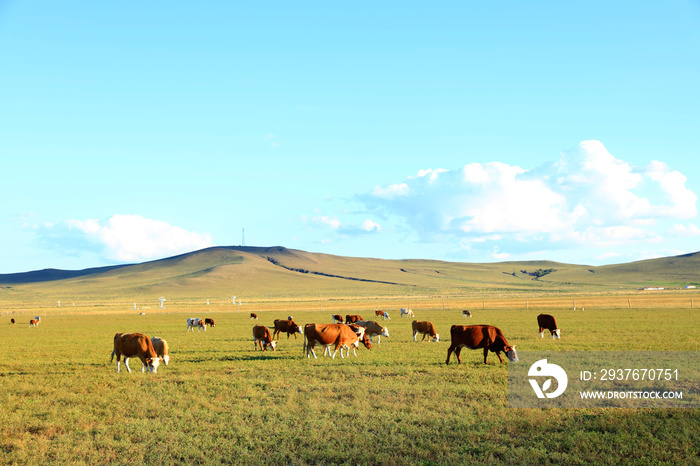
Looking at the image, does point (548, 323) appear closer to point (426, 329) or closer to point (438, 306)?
point (426, 329)

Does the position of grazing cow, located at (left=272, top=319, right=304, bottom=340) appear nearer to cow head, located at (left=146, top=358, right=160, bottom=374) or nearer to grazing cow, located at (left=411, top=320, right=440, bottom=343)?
grazing cow, located at (left=411, top=320, right=440, bottom=343)

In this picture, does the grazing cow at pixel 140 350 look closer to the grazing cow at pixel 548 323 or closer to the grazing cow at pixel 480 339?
the grazing cow at pixel 480 339

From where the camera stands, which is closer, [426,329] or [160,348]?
[160,348]

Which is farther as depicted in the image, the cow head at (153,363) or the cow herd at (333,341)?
the cow herd at (333,341)

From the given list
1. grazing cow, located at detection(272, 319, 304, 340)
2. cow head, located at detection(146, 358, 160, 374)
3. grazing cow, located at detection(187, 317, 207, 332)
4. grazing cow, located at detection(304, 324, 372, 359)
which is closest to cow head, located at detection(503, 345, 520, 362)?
grazing cow, located at detection(304, 324, 372, 359)

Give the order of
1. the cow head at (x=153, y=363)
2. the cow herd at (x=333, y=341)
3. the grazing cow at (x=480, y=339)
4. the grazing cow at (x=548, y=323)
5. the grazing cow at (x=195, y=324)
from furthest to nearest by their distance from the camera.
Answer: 1. the grazing cow at (x=195, y=324)
2. the grazing cow at (x=548, y=323)
3. the grazing cow at (x=480, y=339)
4. the cow herd at (x=333, y=341)
5. the cow head at (x=153, y=363)

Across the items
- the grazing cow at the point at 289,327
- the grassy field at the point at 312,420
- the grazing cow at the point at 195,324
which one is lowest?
the grazing cow at the point at 195,324

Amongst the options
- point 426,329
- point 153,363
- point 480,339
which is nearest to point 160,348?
point 153,363

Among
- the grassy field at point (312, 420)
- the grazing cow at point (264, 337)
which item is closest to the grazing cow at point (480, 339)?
the grassy field at point (312, 420)

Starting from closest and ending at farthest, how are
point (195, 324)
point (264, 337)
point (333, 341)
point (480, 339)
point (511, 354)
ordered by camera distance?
point (511, 354) < point (480, 339) < point (333, 341) < point (264, 337) < point (195, 324)

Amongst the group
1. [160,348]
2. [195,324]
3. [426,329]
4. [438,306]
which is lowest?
[438,306]

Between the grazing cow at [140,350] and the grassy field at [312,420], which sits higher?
the grazing cow at [140,350]

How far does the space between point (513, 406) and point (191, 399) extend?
31.1 ft

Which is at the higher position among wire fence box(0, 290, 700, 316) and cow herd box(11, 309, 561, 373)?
cow herd box(11, 309, 561, 373)
